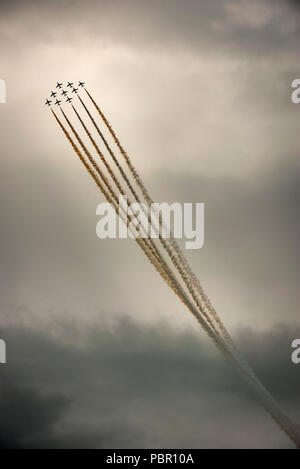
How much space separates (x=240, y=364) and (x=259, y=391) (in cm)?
567

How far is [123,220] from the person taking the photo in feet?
262

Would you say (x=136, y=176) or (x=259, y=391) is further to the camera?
(x=259, y=391)

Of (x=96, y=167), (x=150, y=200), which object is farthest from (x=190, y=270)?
(x=96, y=167)

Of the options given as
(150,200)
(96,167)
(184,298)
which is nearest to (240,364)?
(184,298)

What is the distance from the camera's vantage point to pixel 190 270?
8212 centimetres

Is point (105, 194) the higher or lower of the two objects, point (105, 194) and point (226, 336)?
the higher

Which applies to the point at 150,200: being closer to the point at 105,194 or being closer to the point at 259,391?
the point at 105,194

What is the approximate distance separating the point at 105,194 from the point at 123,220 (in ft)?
10.9
